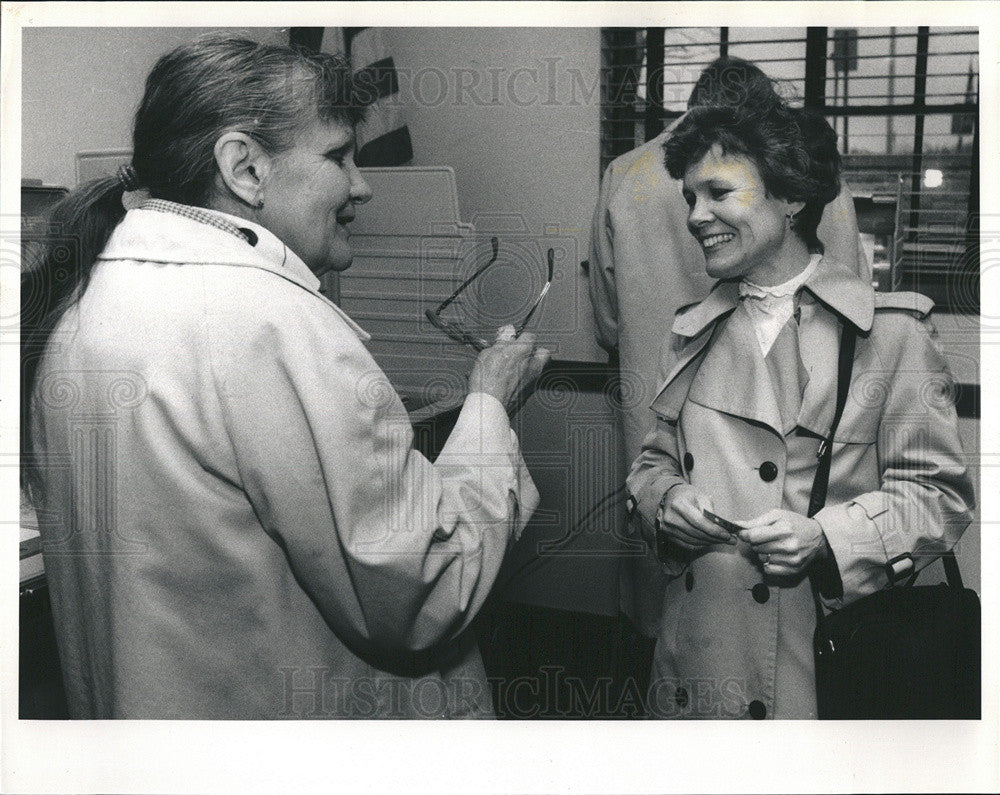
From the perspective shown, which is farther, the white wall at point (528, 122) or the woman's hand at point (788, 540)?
the white wall at point (528, 122)

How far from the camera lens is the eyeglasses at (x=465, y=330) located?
163 cm

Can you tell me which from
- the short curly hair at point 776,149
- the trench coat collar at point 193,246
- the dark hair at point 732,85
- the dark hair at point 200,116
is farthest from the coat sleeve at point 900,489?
the dark hair at point 200,116

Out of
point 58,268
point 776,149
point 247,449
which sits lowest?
point 247,449

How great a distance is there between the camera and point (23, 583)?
1.65m

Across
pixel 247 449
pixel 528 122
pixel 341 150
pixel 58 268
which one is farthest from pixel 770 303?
pixel 58 268

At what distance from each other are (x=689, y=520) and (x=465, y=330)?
507 millimetres

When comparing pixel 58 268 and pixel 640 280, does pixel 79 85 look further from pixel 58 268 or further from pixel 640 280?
pixel 640 280

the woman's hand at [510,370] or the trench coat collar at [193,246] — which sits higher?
the trench coat collar at [193,246]

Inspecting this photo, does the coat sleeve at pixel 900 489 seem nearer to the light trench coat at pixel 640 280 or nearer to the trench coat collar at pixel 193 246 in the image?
the light trench coat at pixel 640 280

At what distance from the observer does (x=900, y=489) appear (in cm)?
146

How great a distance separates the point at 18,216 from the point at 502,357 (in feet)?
2.98

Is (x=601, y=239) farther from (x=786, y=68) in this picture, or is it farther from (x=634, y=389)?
(x=786, y=68)

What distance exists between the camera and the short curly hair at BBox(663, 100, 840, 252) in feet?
4.84

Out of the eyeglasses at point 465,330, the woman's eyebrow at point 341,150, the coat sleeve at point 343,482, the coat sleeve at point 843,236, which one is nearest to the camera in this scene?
the coat sleeve at point 343,482
